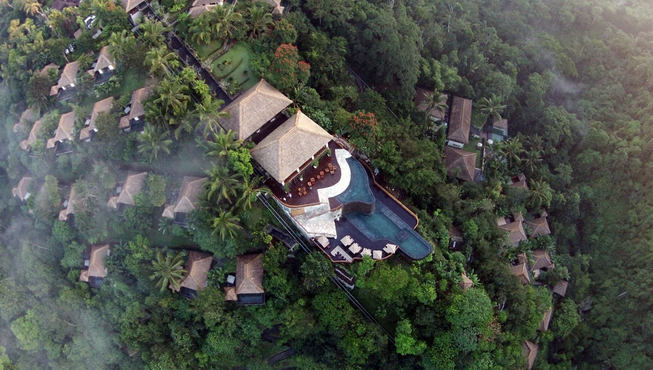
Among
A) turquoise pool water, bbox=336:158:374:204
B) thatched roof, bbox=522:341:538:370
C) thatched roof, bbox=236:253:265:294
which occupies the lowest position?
thatched roof, bbox=522:341:538:370

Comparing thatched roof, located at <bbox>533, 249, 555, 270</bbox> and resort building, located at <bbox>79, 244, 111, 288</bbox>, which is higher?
resort building, located at <bbox>79, 244, 111, 288</bbox>

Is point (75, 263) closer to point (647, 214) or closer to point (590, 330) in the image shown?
point (590, 330)

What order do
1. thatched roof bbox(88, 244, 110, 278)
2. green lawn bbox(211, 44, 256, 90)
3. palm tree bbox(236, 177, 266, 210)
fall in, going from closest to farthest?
1. palm tree bbox(236, 177, 266, 210)
2. thatched roof bbox(88, 244, 110, 278)
3. green lawn bbox(211, 44, 256, 90)

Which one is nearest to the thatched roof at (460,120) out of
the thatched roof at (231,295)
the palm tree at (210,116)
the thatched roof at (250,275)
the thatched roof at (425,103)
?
the thatched roof at (425,103)

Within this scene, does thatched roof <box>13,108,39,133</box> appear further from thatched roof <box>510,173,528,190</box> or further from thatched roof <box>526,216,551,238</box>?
thatched roof <box>526,216,551,238</box>

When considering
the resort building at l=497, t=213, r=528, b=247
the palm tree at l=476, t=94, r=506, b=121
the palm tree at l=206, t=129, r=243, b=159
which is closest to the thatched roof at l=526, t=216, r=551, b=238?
the resort building at l=497, t=213, r=528, b=247

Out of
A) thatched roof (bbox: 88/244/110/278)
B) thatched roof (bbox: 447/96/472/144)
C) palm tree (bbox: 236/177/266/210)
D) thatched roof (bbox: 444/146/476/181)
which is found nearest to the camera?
palm tree (bbox: 236/177/266/210)
